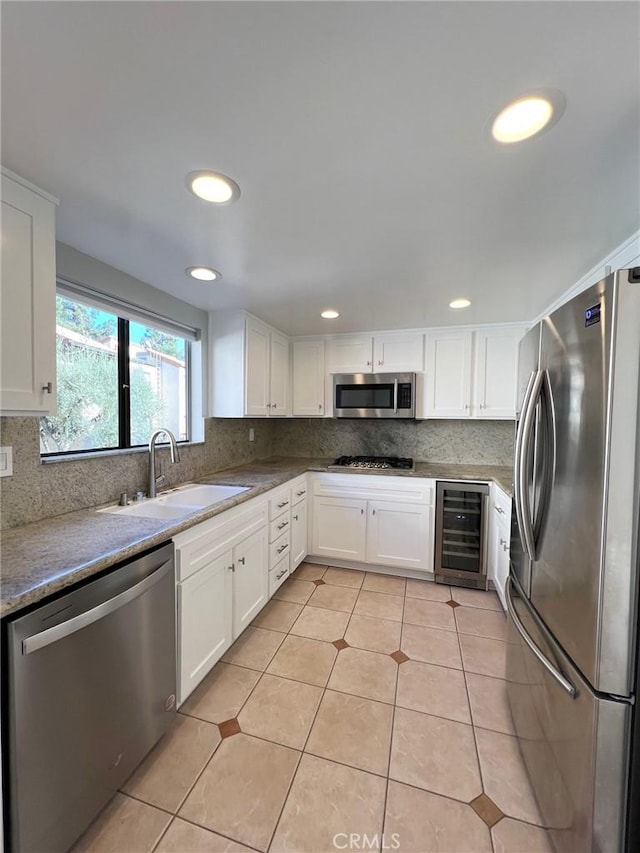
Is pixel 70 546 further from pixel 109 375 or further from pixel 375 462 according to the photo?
pixel 375 462

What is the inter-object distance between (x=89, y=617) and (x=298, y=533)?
6.49 feet

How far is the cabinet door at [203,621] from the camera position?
1.54 meters

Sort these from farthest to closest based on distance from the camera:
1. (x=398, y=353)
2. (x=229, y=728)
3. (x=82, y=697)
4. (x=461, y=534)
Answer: (x=398, y=353) → (x=461, y=534) → (x=229, y=728) → (x=82, y=697)

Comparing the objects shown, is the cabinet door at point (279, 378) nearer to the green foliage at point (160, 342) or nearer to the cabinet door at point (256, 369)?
the cabinet door at point (256, 369)

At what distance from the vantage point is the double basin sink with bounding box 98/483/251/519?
1.91 metres

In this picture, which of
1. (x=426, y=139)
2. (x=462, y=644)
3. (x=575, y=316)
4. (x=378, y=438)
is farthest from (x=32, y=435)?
(x=378, y=438)

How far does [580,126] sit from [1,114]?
160cm

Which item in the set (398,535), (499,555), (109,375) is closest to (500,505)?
(499,555)

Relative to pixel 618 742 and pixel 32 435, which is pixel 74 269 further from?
pixel 618 742

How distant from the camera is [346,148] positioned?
1028 millimetres

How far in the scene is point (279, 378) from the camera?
3.29 m

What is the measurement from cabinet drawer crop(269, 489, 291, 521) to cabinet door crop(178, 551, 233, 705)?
0.59 m

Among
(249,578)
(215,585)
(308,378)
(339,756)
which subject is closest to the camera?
(339,756)

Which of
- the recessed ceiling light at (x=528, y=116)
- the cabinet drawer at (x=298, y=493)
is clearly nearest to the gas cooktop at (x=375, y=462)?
the cabinet drawer at (x=298, y=493)
